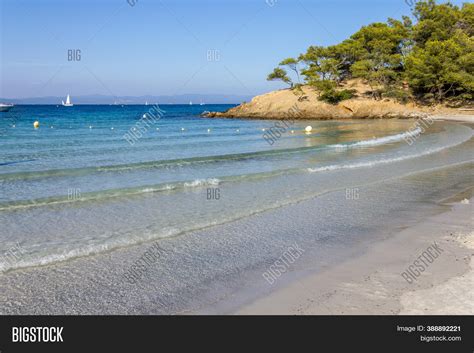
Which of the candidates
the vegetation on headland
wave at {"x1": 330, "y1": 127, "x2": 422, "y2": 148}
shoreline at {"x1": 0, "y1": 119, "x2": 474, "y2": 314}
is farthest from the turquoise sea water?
the vegetation on headland

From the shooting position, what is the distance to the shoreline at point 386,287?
240 inches

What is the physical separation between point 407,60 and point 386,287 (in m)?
68.8

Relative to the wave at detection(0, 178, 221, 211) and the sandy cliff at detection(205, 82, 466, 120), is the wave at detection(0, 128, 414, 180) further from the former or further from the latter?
the sandy cliff at detection(205, 82, 466, 120)

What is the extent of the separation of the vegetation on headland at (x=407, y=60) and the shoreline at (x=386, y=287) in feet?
201

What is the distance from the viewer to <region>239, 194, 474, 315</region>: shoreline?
20.0 feet

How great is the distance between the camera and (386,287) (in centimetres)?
686

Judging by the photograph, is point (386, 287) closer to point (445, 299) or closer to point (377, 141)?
point (445, 299)

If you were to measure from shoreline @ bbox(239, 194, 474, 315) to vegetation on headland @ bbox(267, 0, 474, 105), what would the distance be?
6123 centimetres
